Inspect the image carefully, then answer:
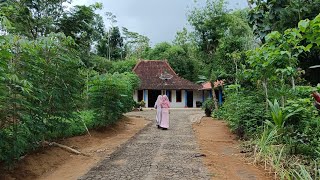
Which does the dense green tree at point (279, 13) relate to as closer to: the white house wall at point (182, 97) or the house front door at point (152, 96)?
the white house wall at point (182, 97)

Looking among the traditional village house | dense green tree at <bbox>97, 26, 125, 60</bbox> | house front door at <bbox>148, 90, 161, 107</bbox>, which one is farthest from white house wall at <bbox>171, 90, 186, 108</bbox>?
dense green tree at <bbox>97, 26, 125, 60</bbox>

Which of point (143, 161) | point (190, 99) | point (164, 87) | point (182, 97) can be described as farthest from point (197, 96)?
point (143, 161)

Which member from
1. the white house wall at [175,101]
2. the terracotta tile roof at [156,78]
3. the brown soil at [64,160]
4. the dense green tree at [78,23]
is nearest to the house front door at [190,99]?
the white house wall at [175,101]

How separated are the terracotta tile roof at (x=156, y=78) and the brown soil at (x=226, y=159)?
22.1 meters

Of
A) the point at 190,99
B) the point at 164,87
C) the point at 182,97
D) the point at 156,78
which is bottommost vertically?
the point at 190,99

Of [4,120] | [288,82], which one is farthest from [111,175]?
[288,82]

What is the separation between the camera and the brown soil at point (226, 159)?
6492mm

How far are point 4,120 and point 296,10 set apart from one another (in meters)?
6.54

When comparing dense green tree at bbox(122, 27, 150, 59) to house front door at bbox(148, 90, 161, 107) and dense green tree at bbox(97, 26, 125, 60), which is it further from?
house front door at bbox(148, 90, 161, 107)

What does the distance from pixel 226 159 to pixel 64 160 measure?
3649 millimetres

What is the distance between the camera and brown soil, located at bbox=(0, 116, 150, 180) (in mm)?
6574

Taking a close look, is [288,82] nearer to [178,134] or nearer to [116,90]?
[178,134]

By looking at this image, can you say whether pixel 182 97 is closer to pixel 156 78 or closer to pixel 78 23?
pixel 156 78

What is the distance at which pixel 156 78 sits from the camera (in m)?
34.9
